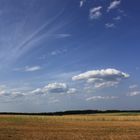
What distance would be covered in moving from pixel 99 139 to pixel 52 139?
12.3 feet

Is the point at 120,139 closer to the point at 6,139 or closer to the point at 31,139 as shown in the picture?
the point at 31,139

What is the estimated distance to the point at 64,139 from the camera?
29172 millimetres

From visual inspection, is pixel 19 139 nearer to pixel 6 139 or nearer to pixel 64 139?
pixel 6 139

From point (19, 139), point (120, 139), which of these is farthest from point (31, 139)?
point (120, 139)

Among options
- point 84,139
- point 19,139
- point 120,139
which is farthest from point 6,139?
point 120,139

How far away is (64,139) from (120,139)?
4.52 metres

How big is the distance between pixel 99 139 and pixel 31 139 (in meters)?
5.40

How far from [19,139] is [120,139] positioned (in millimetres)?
8115

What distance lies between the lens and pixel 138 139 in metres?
30.0

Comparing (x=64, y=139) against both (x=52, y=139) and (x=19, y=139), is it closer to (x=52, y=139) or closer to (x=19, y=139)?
(x=52, y=139)

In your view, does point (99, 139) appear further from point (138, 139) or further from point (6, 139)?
point (6, 139)

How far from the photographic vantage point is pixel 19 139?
95.8 ft

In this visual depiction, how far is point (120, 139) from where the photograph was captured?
1159 inches

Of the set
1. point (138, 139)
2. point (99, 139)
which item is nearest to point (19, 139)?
point (99, 139)
